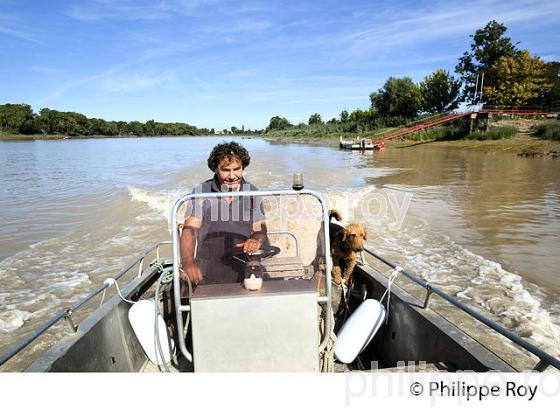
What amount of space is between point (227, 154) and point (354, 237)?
1855 millimetres

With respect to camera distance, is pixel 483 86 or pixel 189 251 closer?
pixel 189 251

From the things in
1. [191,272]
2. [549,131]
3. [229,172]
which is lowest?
[191,272]

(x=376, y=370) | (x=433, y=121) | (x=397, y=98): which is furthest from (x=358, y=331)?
(x=397, y=98)

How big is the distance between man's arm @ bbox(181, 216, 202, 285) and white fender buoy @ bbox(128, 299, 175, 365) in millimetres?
624

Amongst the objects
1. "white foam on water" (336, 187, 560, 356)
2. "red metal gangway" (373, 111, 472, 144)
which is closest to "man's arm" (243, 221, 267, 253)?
"white foam on water" (336, 187, 560, 356)

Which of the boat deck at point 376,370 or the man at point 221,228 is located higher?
the man at point 221,228

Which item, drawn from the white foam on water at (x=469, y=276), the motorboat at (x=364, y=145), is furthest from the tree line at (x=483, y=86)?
the white foam on water at (x=469, y=276)

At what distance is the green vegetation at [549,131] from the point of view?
101 ft

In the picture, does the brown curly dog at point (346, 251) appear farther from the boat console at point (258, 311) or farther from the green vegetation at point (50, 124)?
the green vegetation at point (50, 124)

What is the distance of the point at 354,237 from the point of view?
4.40 metres

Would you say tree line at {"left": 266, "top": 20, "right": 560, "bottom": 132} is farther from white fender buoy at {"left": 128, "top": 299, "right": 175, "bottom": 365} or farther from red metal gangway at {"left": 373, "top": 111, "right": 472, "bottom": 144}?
white fender buoy at {"left": 128, "top": 299, "right": 175, "bottom": 365}

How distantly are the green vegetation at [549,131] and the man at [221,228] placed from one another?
35132 mm

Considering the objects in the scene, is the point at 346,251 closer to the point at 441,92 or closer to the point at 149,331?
the point at 149,331
